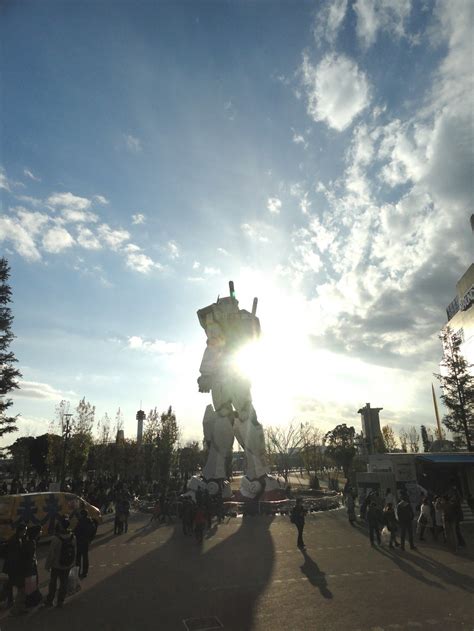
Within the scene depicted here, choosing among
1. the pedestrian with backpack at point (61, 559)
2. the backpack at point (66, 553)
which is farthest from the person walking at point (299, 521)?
the backpack at point (66, 553)

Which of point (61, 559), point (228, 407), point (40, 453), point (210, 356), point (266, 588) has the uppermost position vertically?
point (210, 356)

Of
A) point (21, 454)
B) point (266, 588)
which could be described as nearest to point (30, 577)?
point (266, 588)

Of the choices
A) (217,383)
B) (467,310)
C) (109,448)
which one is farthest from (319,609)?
(109,448)

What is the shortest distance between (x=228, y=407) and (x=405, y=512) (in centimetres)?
1555

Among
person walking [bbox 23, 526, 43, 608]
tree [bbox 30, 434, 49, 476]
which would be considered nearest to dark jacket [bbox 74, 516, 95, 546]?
person walking [bbox 23, 526, 43, 608]

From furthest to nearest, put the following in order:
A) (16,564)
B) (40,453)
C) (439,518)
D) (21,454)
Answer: (21,454) < (40,453) < (439,518) < (16,564)

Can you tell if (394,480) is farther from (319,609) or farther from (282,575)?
(319,609)

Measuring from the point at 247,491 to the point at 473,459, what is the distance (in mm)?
13077

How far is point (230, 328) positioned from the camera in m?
28.0

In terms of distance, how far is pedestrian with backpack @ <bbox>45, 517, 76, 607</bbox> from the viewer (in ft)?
25.1

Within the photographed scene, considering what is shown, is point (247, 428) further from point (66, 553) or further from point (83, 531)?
point (66, 553)

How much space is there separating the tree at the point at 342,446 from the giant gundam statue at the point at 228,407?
35.6 m

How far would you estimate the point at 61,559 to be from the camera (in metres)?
7.64

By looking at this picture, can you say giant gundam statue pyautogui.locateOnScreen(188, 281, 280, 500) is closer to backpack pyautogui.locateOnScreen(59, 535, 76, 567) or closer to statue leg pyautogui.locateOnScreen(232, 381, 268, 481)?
statue leg pyautogui.locateOnScreen(232, 381, 268, 481)
